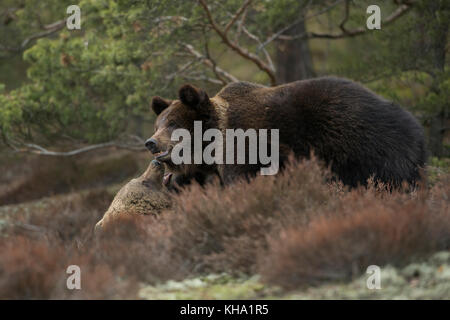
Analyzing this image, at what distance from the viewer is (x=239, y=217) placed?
505 cm

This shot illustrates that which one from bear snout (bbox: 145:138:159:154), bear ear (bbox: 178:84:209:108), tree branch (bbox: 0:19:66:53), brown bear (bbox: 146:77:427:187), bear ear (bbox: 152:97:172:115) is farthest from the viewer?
tree branch (bbox: 0:19:66:53)

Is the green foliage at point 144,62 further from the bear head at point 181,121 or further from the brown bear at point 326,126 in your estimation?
the brown bear at point 326,126

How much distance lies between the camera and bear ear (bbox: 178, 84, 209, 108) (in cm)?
716

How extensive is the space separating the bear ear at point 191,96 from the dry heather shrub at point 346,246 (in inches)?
121

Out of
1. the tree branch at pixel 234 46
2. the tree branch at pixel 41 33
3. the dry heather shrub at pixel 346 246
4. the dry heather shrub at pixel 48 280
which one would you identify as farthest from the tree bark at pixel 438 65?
the tree branch at pixel 41 33

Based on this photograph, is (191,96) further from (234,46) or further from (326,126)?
(234,46)

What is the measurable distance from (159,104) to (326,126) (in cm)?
234

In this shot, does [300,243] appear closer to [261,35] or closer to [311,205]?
[311,205]

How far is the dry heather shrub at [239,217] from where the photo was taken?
4.84 m

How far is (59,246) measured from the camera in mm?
5145

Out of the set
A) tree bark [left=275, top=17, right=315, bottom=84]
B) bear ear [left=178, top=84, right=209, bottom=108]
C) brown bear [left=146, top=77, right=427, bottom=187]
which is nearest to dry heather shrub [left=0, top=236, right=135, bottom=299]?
brown bear [left=146, top=77, right=427, bottom=187]

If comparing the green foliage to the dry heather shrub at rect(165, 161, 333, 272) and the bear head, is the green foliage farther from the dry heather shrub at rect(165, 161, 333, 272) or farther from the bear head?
the dry heather shrub at rect(165, 161, 333, 272)

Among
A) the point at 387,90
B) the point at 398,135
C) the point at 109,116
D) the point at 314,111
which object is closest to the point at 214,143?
the point at 314,111

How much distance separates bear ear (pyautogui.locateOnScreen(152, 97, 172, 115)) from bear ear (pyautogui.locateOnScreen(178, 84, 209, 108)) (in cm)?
58
